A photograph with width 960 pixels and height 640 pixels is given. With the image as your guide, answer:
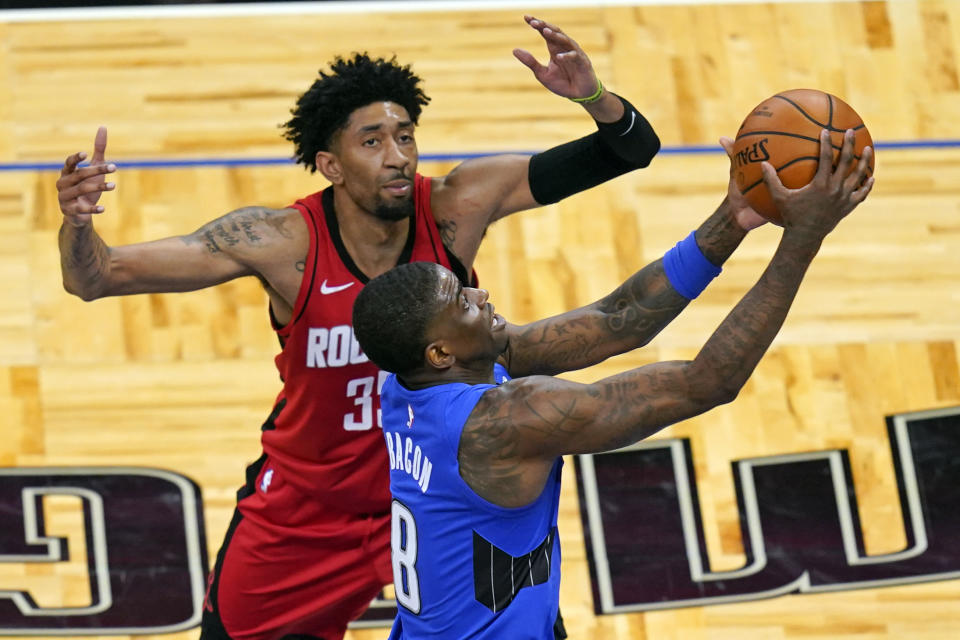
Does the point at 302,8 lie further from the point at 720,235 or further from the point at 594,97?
the point at 720,235

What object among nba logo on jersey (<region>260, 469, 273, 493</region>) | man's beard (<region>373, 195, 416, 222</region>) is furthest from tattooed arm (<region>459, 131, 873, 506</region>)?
nba logo on jersey (<region>260, 469, 273, 493</region>)

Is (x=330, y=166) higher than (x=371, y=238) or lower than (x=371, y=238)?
higher

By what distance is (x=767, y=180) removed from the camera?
289 cm

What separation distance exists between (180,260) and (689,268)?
139 centimetres

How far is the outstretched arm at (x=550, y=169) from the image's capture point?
148 inches

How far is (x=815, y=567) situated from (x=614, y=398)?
244cm

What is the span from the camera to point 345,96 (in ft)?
13.3

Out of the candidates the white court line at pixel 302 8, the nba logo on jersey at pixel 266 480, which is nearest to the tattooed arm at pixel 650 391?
the nba logo on jersey at pixel 266 480

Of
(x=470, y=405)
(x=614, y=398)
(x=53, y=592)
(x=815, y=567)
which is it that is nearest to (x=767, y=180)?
(x=614, y=398)

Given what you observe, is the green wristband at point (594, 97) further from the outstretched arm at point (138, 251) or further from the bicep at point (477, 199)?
the outstretched arm at point (138, 251)

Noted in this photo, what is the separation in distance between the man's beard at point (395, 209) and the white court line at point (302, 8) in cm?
305

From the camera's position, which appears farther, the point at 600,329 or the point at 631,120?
the point at 631,120

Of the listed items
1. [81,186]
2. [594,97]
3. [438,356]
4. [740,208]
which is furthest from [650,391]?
[81,186]

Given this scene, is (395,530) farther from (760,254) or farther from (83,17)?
(83,17)
